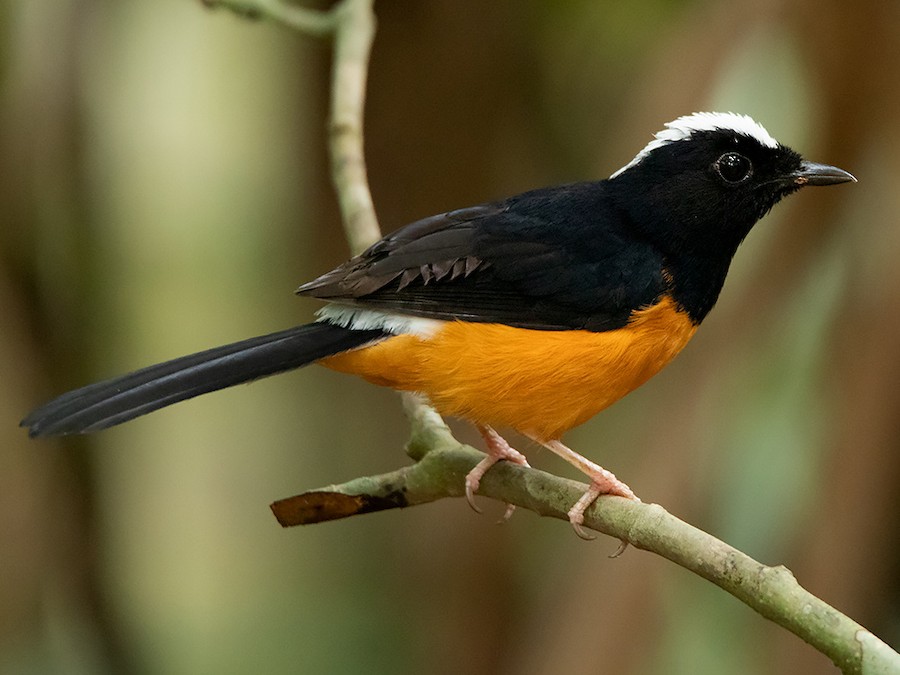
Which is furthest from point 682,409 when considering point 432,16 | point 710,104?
point 432,16

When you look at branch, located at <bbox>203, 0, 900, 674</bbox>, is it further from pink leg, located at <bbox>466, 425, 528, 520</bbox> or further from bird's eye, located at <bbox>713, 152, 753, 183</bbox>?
bird's eye, located at <bbox>713, 152, 753, 183</bbox>

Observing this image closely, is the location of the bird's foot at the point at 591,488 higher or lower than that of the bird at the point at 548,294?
lower

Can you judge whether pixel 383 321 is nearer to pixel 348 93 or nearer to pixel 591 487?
pixel 591 487

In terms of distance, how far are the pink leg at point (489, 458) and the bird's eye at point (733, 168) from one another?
3.37 feet

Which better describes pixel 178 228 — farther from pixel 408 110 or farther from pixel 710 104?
pixel 710 104

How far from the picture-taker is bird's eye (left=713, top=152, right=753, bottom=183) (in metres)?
3.60

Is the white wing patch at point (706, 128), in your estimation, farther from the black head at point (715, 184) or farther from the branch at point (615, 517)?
the branch at point (615, 517)

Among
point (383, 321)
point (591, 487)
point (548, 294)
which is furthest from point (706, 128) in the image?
point (591, 487)

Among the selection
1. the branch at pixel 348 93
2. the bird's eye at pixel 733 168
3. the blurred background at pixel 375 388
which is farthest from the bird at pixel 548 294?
the blurred background at pixel 375 388

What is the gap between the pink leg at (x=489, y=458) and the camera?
3113mm

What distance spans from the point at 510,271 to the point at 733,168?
0.77 meters

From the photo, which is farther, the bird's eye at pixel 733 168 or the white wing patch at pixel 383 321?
the bird's eye at pixel 733 168

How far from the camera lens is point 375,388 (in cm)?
540

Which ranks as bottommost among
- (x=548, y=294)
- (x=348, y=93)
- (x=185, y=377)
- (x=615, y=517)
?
(x=615, y=517)
